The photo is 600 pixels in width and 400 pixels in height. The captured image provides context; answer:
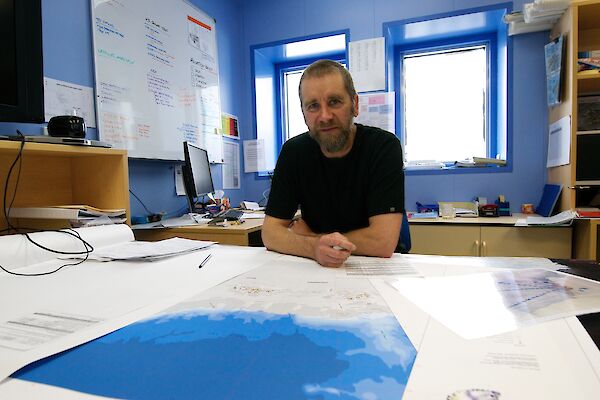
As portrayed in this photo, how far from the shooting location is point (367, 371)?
422mm

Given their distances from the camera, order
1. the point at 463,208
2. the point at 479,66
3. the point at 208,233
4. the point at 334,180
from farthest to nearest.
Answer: the point at 479,66 < the point at 463,208 < the point at 208,233 < the point at 334,180

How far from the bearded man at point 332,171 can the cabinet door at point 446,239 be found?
43.4 inches

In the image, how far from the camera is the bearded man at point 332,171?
1.25m

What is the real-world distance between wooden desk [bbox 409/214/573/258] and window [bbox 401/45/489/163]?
2.94ft

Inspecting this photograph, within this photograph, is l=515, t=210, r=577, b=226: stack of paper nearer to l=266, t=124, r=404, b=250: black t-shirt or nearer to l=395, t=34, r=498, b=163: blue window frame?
l=395, t=34, r=498, b=163: blue window frame

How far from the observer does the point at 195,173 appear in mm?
2156

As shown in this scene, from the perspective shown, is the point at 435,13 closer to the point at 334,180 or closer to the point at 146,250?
the point at 334,180

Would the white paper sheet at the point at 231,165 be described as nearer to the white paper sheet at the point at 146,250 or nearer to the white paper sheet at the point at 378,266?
the white paper sheet at the point at 146,250

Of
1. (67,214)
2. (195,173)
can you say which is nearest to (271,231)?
(67,214)

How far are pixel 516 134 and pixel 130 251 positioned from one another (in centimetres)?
266

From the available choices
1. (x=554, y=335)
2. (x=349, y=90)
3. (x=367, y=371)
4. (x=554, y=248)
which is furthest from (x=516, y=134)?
(x=367, y=371)

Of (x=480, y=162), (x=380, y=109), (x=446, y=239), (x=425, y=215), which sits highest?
(x=380, y=109)

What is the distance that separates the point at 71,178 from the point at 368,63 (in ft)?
7.50

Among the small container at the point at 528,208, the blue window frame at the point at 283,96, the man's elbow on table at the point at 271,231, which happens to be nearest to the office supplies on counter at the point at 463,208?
the small container at the point at 528,208
